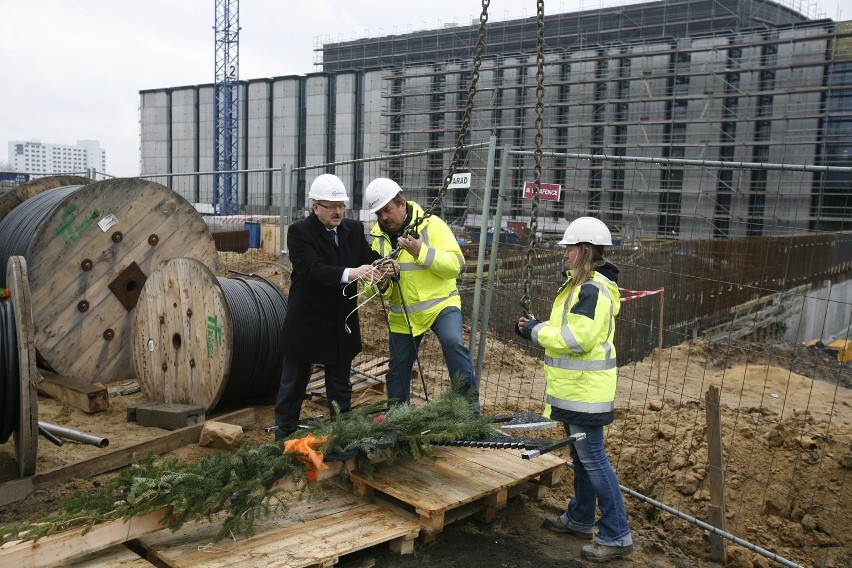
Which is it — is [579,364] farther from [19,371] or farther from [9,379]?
[9,379]

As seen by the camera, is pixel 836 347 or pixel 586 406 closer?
pixel 586 406

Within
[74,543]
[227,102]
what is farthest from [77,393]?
[227,102]

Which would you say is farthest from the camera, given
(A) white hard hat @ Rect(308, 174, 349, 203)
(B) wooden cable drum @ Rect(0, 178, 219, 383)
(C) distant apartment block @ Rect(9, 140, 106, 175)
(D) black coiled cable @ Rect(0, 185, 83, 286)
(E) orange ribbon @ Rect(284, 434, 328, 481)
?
(C) distant apartment block @ Rect(9, 140, 106, 175)

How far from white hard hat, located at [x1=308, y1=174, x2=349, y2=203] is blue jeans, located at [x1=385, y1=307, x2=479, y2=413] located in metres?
1.11

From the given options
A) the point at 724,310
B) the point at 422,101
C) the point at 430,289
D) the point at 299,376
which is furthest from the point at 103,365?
the point at 422,101

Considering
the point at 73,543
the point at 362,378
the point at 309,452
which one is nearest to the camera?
the point at 73,543

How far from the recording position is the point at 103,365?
283 inches

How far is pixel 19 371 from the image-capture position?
4410mm

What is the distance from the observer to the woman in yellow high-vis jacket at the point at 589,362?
405 cm

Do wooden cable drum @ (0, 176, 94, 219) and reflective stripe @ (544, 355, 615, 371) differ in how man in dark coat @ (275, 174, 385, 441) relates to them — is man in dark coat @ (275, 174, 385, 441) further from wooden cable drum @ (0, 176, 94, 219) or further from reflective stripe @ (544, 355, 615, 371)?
wooden cable drum @ (0, 176, 94, 219)

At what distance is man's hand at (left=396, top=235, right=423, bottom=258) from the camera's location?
480 centimetres

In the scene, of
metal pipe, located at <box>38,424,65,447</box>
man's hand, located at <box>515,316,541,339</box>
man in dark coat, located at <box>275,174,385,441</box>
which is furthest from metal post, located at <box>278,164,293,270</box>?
man's hand, located at <box>515,316,541,339</box>

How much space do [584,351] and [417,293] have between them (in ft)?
4.95

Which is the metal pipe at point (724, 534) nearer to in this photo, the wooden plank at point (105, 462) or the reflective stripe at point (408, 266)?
the reflective stripe at point (408, 266)
